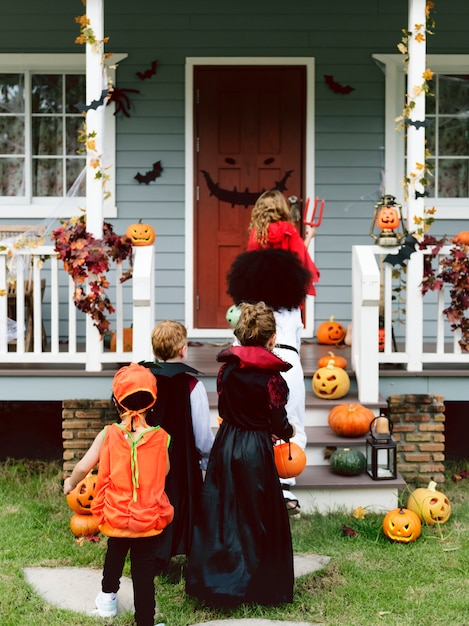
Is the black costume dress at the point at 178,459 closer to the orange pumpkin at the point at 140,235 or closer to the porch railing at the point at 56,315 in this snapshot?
the porch railing at the point at 56,315

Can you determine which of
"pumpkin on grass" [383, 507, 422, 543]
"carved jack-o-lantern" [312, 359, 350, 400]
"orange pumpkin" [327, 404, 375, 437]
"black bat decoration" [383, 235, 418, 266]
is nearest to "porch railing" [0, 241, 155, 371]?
"carved jack-o-lantern" [312, 359, 350, 400]

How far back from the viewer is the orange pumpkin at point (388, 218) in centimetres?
667

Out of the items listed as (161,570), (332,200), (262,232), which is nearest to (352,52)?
(332,200)

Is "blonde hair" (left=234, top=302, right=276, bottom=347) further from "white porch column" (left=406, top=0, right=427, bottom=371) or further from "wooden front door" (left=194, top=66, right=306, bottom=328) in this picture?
"wooden front door" (left=194, top=66, right=306, bottom=328)

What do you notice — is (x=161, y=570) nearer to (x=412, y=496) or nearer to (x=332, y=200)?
(x=412, y=496)

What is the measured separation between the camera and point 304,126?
810 centimetres

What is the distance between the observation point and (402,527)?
5094mm

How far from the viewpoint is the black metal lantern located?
5.57 meters

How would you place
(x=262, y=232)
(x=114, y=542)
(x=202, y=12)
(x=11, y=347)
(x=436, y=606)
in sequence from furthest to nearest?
(x=202, y=12) → (x=11, y=347) → (x=262, y=232) → (x=436, y=606) → (x=114, y=542)

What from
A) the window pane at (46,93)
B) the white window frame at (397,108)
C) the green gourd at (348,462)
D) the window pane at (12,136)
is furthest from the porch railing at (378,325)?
the window pane at (12,136)

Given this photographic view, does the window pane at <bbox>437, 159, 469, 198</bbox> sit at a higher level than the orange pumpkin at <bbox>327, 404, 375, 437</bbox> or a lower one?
higher

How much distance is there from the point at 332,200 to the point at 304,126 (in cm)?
A: 70

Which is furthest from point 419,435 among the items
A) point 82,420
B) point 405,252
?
point 82,420

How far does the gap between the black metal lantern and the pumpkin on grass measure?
45 cm
